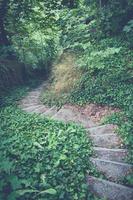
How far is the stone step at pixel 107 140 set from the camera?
5.95 metres

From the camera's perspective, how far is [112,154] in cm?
568

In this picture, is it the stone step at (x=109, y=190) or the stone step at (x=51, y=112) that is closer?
the stone step at (x=109, y=190)

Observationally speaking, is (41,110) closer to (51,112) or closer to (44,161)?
(51,112)

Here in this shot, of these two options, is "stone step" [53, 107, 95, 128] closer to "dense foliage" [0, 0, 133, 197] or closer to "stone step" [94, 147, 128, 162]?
"dense foliage" [0, 0, 133, 197]

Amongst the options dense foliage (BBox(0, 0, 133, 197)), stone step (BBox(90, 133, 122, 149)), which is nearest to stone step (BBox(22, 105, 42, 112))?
dense foliage (BBox(0, 0, 133, 197))

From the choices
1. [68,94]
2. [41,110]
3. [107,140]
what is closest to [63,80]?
[68,94]

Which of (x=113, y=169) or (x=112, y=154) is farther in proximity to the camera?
(x=112, y=154)

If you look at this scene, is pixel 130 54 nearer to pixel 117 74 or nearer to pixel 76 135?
pixel 117 74

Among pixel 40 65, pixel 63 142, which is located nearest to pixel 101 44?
pixel 40 65

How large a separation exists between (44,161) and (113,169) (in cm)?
114

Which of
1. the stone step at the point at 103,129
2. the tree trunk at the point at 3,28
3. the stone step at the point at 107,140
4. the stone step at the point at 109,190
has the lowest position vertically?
the stone step at the point at 109,190

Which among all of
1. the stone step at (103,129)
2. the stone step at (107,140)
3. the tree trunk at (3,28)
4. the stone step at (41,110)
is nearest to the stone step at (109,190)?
the stone step at (107,140)

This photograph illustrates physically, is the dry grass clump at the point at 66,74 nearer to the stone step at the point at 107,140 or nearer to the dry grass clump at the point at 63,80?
the dry grass clump at the point at 63,80

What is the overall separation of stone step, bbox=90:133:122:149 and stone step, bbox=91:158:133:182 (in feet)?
1.58
